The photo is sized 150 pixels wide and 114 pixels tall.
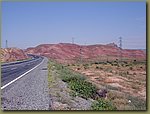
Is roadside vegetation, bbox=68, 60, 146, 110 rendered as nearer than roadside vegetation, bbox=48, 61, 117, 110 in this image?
No

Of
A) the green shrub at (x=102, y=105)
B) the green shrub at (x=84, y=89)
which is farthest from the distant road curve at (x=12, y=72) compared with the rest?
the green shrub at (x=102, y=105)

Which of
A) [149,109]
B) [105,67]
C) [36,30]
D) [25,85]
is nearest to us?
[149,109]

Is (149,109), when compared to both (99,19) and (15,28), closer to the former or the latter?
(99,19)

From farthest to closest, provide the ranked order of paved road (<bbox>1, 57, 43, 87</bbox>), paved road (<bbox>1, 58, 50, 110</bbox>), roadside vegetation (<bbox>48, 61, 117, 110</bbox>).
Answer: paved road (<bbox>1, 57, 43, 87</bbox>), roadside vegetation (<bbox>48, 61, 117, 110</bbox>), paved road (<bbox>1, 58, 50, 110</bbox>)

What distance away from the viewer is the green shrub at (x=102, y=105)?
569cm

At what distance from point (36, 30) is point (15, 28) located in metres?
0.48

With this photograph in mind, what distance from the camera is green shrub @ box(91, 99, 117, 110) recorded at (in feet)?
18.7

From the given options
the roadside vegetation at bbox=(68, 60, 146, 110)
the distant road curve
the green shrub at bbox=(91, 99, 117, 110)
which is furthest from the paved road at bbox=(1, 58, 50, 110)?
the roadside vegetation at bbox=(68, 60, 146, 110)

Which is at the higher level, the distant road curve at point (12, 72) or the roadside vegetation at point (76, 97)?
the distant road curve at point (12, 72)

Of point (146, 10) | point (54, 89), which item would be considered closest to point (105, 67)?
point (54, 89)

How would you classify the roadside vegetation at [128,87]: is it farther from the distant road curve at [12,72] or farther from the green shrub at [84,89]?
the distant road curve at [12,72]

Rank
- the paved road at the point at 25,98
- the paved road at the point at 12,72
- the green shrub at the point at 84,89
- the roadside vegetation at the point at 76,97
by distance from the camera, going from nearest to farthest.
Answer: the paved road at the point at 25,98 → the roadside vegetation at the point at 76,97 → the green shrub at the point at 84,89 → the paved road at the point at 12,72

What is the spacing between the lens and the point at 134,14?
620 cm

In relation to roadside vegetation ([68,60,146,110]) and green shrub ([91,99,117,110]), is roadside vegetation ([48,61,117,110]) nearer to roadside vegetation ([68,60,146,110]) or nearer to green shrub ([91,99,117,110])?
green shrub ([91,99,117,110])
